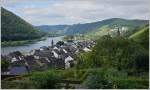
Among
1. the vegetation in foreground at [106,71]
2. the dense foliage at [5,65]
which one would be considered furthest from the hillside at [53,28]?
the dense foliage at [5,65]

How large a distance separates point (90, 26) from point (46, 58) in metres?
0.46

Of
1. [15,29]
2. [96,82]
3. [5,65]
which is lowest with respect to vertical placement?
[96,82]

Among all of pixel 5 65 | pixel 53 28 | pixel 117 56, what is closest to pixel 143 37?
pixel 117 56

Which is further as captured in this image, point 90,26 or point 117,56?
point 90,26

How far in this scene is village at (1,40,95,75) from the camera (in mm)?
3783

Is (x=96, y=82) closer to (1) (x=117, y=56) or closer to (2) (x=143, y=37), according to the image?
(1) (x=117, y=56)

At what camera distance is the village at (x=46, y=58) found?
378 centimetres

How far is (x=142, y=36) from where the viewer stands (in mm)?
3727

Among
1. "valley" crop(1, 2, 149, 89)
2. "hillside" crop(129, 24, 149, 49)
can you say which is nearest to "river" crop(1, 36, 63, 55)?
"valley" crop(1, 2, 149, 89)

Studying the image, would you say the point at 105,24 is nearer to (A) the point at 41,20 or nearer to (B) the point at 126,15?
(B) the point at 126,15

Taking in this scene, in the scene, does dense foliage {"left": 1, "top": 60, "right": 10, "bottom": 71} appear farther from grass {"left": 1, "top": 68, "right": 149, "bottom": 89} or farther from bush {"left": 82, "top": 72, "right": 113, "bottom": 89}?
bush {"left": 82, "top": 72, "right": 113, "bottom": 89}

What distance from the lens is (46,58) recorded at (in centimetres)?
382

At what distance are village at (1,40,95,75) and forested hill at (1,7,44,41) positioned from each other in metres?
0.14

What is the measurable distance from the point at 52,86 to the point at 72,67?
0.74 ft
